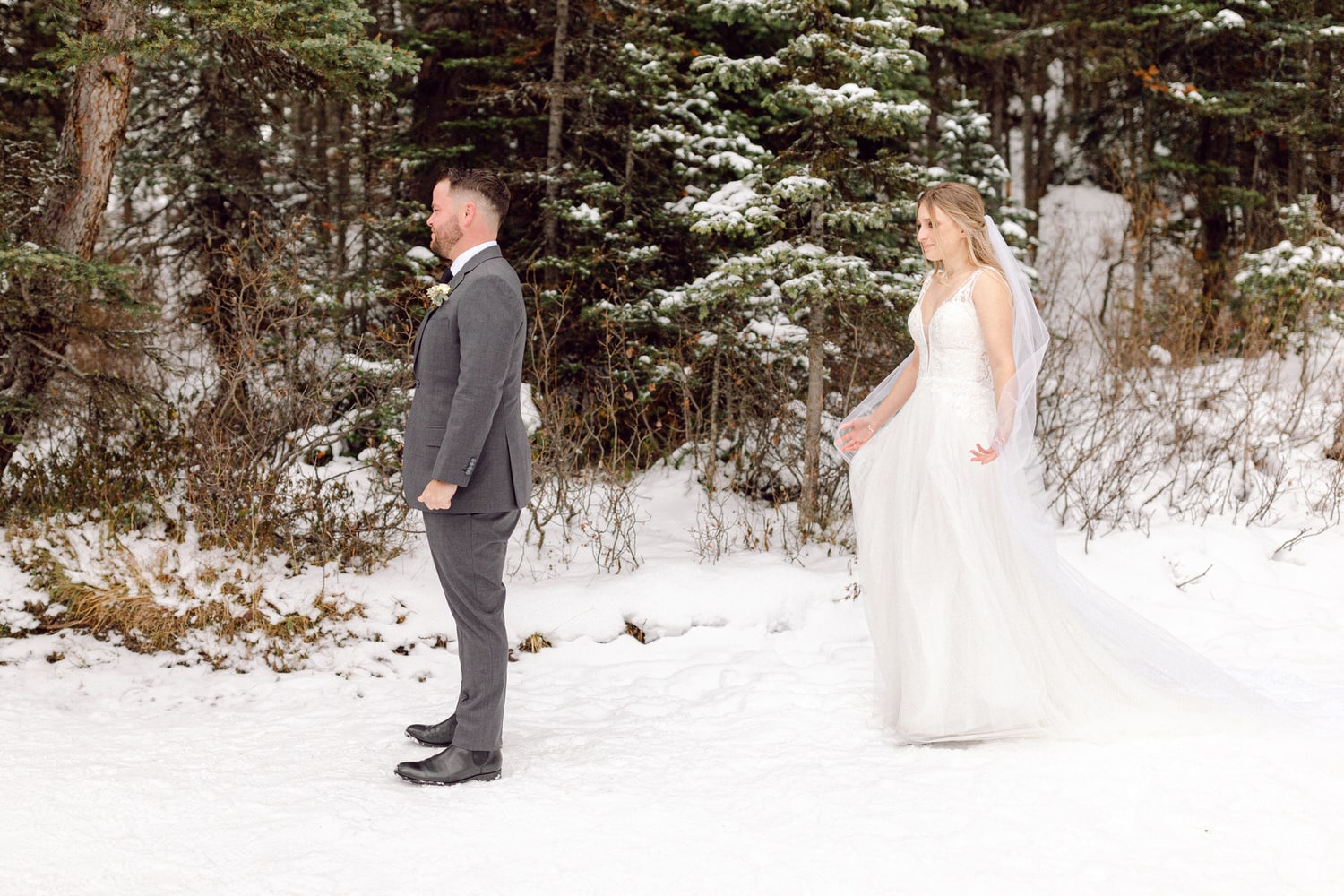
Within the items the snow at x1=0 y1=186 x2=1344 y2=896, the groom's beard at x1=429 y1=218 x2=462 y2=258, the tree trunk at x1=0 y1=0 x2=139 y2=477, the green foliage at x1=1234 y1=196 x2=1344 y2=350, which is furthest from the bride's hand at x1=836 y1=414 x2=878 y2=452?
the green foliage at x1=1234 y1=196 x2=1344 y2=350

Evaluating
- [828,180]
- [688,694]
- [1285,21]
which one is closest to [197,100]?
[828,180]

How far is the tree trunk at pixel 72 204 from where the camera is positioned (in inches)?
233

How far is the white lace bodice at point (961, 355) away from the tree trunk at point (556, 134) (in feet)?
18.3

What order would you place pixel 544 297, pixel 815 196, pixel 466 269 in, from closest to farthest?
pixel 466 269 → pixel 815 196 → pixel 544 297

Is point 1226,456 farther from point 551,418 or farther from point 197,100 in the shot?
point 197,100

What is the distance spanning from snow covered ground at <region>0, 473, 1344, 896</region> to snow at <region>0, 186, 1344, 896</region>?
0.01 meters

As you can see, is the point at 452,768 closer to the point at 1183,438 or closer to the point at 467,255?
the point at 467,255

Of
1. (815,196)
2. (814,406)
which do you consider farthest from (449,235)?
(814,406)

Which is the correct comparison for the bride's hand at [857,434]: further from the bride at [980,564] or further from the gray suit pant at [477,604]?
the gray suit pant at [477,604]

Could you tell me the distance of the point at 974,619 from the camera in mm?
3980

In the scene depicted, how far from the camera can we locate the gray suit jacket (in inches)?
132

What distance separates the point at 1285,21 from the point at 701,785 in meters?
14.5

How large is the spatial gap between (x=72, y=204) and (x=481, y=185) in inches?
149

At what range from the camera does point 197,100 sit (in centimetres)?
1055
